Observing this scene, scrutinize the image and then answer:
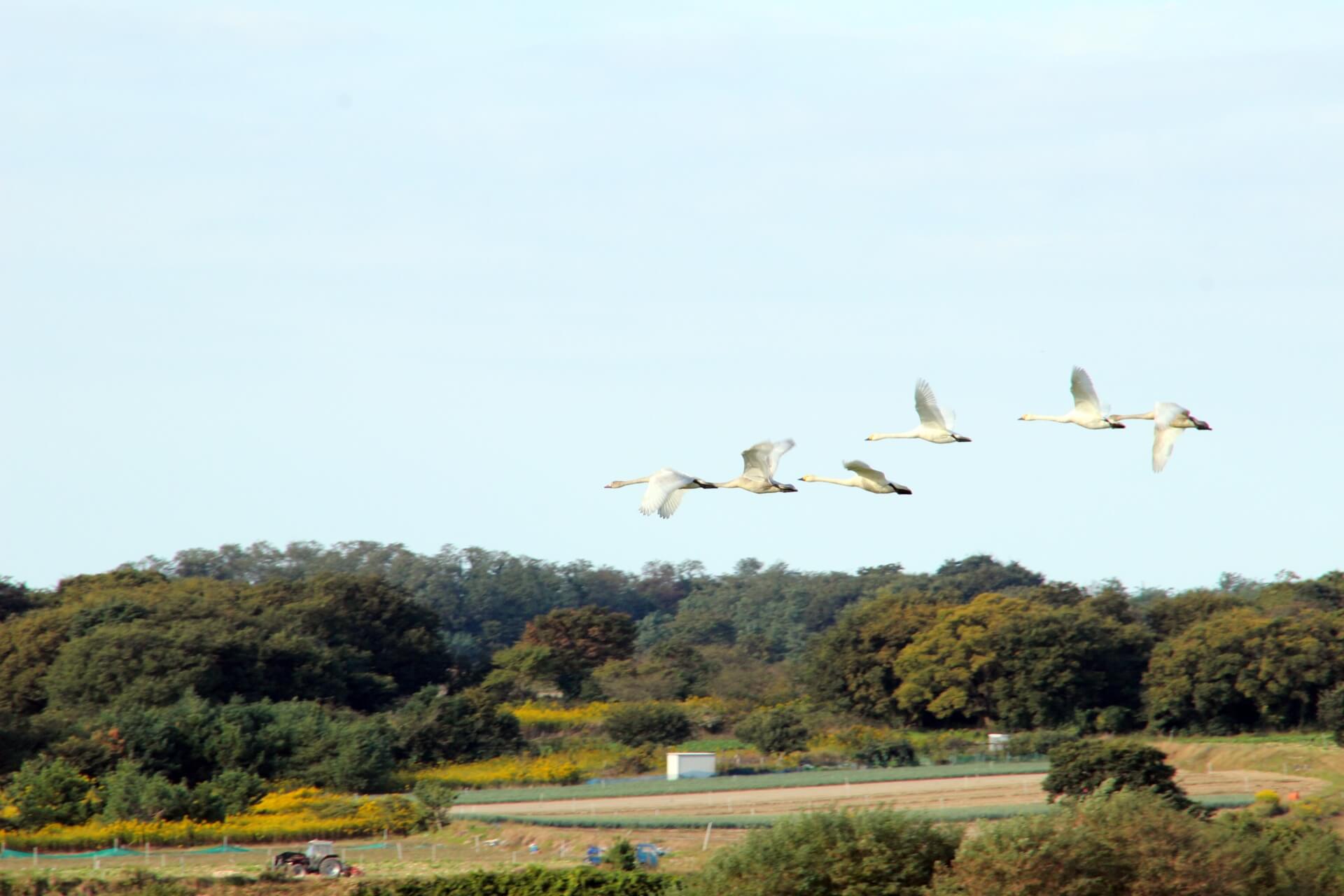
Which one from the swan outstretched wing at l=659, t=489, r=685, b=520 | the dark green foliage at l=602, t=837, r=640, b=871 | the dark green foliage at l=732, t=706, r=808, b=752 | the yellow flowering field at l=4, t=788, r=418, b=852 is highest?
the swan outstretched wing at l=659, t=489, r=685, b=520

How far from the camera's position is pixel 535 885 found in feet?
119

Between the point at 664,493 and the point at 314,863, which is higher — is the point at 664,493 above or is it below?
above

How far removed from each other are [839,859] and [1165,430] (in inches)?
359

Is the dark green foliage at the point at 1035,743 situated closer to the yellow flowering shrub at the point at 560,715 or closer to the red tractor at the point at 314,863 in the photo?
the yellow flowering shrub at the point at 560,715

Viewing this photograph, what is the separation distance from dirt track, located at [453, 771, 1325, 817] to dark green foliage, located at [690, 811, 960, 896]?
686 inches

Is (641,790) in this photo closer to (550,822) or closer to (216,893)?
(550,822)

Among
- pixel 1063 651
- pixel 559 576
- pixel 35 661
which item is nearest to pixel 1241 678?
pixel 1063 651

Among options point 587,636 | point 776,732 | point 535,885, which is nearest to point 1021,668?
point 776,732

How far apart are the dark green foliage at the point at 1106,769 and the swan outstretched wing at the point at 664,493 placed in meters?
24.1

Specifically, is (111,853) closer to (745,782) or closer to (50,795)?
(50,795)

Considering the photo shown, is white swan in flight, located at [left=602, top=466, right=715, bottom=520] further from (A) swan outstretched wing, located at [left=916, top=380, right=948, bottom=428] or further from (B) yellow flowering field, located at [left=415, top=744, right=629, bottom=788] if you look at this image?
(B) yellow flowering field, located at [left=415, top=744, right=629, bottom=788]

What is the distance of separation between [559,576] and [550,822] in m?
118

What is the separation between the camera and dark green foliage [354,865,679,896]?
35719 mm

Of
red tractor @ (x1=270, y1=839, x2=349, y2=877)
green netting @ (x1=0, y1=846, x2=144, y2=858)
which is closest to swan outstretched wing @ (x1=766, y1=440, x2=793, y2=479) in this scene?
red tractor @ (x1=270, y1=839, x2=349, y2=877)
